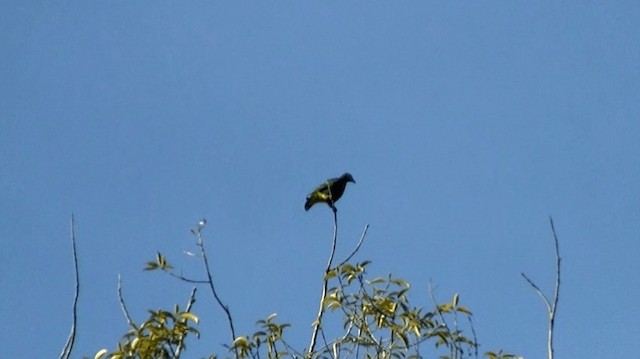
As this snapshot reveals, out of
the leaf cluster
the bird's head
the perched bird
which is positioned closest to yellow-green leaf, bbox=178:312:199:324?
the leaf cluster

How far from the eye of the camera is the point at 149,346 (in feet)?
17.2

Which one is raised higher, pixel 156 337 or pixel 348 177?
pixel 348 177

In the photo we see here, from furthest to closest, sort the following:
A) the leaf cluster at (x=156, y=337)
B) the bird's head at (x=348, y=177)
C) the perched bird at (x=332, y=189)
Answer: the bird's head at (x=348, y=177)
the perched bird at (x=332, y=189)
the leaf cluster at (x=156, y=337)

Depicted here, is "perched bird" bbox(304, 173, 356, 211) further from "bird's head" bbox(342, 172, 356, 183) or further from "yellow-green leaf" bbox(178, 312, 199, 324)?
"yellow-green leaf" bbox(178, 312, 199, 324)

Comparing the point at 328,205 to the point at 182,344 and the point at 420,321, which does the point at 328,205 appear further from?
the point at 182,344

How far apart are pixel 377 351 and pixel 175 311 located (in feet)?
3.16

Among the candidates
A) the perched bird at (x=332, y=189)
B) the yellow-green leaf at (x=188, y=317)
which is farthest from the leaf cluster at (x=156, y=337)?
the perched bird at (x=332, y=189)

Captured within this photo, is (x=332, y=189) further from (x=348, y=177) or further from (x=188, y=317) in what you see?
(x=188, y=317)

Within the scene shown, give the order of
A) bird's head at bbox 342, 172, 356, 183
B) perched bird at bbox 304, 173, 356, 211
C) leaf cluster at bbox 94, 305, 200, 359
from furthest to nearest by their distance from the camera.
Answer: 1. bird's head at bbox 342, 172, 356, 183
2. perched bird at bbox 304, 173, 356, 211
3. leaf cluster at bbox 94, 305, 200, 359

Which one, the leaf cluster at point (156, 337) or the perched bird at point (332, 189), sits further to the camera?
the perched bird at point (332, 189)

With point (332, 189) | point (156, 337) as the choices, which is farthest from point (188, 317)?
point (332, 189)

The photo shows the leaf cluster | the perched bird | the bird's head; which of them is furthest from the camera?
the bird's head

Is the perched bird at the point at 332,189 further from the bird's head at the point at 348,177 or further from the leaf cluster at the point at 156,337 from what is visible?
the leaf cluster at the point at 156,337

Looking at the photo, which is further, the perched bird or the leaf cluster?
the perched bird
